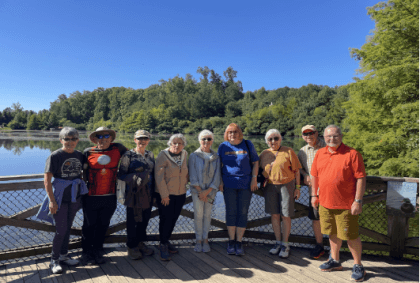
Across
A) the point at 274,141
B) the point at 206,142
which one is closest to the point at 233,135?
the point at 206,142

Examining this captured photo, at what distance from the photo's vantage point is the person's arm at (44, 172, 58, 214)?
2.53 metres

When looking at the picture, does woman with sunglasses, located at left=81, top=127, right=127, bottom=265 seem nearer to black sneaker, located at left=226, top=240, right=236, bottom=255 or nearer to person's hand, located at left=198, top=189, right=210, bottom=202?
person's hand, located at left=198, top=189, right=210, bottom=202

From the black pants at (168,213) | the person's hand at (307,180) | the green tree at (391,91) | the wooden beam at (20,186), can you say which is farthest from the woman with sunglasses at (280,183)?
the green tree at (391,91)

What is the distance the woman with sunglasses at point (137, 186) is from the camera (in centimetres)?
276

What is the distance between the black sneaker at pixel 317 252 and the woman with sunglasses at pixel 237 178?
0.85 meters

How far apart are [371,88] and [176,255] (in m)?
11.5

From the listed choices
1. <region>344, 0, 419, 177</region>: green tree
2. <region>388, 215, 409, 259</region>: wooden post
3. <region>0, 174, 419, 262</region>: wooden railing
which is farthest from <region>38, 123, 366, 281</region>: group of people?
<region>344, 0, 419, 177</region>: green tree

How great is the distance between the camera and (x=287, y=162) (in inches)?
118

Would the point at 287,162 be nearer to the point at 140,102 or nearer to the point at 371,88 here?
the point at 371,88

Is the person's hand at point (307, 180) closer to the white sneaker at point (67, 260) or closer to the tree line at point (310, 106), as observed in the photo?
the white sneaker at point (67, 260)

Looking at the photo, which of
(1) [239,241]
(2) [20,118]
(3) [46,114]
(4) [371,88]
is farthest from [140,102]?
(1) [239,241]

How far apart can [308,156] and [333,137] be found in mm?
571

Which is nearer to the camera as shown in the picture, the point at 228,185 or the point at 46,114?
the point at 228,185

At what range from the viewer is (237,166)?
3029mm
